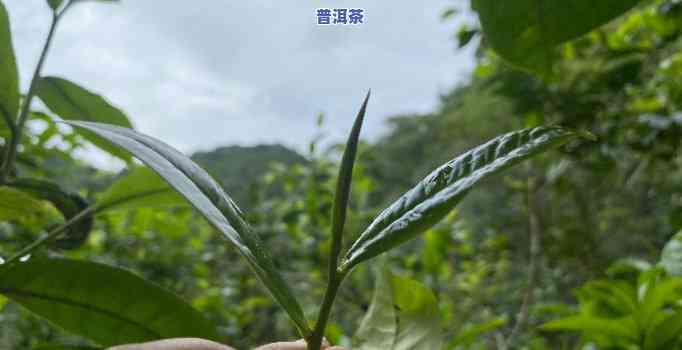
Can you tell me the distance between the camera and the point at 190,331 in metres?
0.46

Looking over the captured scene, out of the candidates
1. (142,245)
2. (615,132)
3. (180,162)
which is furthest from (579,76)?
(180,162)

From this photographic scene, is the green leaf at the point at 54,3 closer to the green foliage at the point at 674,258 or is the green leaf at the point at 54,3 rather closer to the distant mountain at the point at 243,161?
the green foliage at the point at 674,258

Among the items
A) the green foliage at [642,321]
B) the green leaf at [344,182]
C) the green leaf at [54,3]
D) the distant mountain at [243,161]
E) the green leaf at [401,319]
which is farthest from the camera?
the distant mountain at [243,161]

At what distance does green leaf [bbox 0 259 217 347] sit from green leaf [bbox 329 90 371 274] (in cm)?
22

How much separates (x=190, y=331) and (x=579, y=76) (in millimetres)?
1496

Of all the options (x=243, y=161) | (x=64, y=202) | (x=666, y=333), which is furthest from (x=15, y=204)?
(x=243, y=161)

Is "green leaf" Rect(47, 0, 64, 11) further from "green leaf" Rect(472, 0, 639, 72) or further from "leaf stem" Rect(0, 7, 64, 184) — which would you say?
"green leaf" Rect(472, 0, 639, 72)

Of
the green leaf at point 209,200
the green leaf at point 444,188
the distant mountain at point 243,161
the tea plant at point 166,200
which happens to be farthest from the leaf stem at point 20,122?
the distant mountain at point 243,161

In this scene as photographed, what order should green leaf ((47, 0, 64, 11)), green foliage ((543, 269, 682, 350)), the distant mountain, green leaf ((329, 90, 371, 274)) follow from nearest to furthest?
1. green leaf ((329, 90, 371, 274))
2. green leaf ((47, 0, 64, 11))
3. green foliage ((543, 269, 682, 350))
4. the distant mountain

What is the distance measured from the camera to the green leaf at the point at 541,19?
1.05 ft

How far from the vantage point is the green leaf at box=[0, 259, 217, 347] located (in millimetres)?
436

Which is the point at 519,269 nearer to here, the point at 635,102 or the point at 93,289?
the point at 635,102

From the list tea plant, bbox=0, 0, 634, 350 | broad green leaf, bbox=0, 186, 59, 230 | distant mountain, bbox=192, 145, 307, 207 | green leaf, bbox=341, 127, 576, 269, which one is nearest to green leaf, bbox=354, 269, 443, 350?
tea plant, bbox=0, 0, 634, 350

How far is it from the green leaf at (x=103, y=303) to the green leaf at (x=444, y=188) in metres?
0.21
